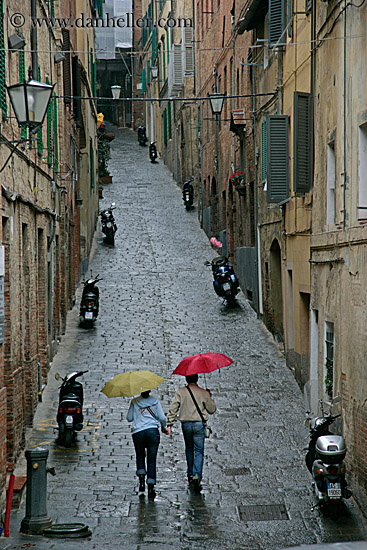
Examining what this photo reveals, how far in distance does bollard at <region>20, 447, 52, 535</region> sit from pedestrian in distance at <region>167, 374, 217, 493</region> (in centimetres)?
191

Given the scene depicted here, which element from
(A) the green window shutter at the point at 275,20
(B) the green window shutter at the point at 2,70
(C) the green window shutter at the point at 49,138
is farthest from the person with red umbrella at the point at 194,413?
(A) the green window shutter at the point at 275,20

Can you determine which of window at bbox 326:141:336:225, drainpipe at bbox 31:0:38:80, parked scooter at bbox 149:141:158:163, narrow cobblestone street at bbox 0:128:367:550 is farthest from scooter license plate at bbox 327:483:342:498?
parked scooter at bbox 149:141:158:163

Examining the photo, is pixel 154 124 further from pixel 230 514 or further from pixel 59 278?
pixel 230 514

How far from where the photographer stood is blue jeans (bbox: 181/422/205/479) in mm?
10578

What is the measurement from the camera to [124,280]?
1000 inches

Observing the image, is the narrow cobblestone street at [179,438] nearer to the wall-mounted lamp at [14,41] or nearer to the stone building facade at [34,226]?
the stone building facade at [34,226]

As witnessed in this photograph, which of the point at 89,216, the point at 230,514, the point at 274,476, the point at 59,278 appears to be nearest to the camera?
the point at 230,514

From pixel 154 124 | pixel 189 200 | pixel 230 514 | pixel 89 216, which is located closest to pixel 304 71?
pixel 230 514

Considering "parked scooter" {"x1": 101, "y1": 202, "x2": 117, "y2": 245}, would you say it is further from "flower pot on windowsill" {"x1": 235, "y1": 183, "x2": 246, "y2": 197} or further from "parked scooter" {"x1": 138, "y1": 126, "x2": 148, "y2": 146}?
"parked scooter" {"x1": 138, "y1": 126, "x2": 148, "y2": 146}

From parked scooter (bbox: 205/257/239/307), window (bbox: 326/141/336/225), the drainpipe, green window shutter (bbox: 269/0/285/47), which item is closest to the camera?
window (bbox: 326/141/336/225)

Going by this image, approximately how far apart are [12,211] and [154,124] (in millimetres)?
46243

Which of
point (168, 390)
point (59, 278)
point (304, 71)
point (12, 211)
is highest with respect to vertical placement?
point (304, 71)

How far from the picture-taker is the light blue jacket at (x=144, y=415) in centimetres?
1037

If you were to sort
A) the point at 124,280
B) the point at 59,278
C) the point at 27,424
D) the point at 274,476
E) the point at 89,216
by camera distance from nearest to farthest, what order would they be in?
the point at 274,476
the point at 27,424
the point at 59,278
the point at 124,280
the point at 89,216
